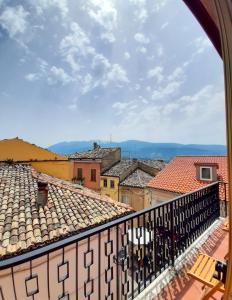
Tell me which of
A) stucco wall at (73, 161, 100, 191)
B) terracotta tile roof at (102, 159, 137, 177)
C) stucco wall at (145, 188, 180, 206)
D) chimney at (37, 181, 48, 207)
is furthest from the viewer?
stucco wall at (73, 161, 100, 191)

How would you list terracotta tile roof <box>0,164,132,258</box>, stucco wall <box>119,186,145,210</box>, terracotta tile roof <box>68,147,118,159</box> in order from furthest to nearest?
terracotta tile roof <box>68,147,118,159</box>, stucco wall <box>119,186,145,210</box>, terracotta tile roof <box>0,164,132,258</box>

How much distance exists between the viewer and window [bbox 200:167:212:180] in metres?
15.4

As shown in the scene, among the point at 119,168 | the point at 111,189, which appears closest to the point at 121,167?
the point at 119,168

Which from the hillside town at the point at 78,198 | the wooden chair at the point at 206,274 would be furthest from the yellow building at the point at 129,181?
the wooden chair at the point at 206,274

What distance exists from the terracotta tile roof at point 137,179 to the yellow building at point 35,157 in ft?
26.9

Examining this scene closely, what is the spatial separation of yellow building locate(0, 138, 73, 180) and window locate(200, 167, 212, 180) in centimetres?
1025

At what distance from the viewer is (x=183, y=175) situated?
56.1 ft

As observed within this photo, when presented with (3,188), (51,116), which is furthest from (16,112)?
(3,188)

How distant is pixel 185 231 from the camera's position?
147 inches

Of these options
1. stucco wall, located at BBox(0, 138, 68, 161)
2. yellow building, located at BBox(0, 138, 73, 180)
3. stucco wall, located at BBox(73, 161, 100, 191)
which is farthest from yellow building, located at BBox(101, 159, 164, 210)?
stucco wall, located at BBox(0, 138, 68, 161)

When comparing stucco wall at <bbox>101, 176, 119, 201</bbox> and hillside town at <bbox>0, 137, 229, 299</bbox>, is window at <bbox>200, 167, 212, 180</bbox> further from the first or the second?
stucco wall at <bbox>101, 176, 119, 201</bbox>

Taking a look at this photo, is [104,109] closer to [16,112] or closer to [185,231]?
[16,112]

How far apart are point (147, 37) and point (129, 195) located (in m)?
19.5

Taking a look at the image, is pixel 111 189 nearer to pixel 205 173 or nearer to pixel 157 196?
pixel 157 196
